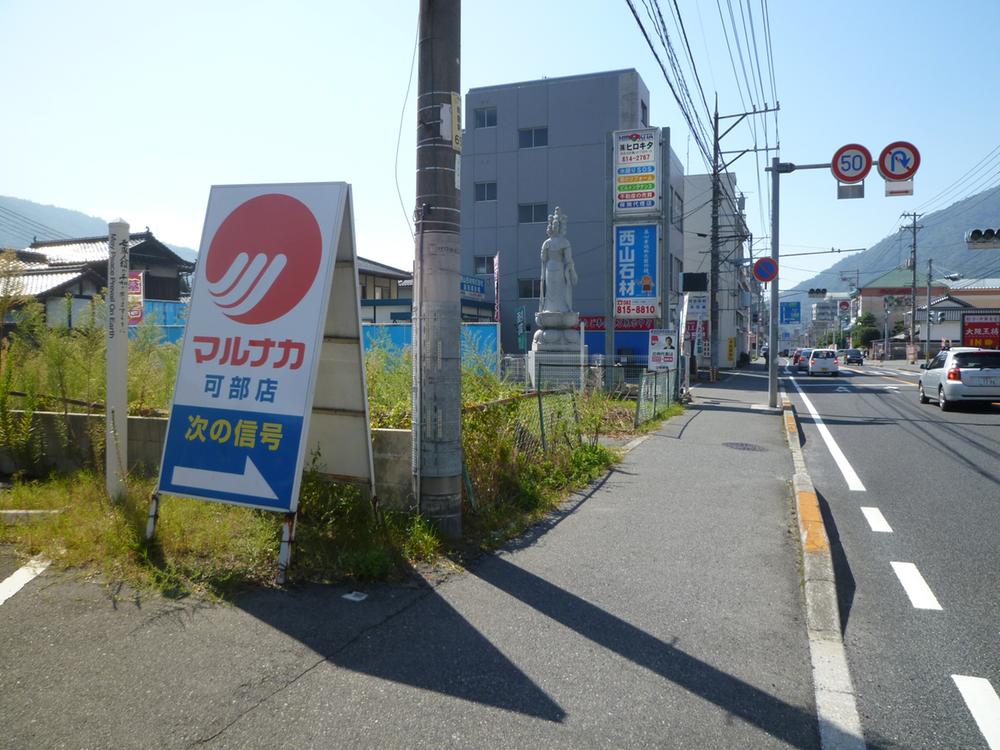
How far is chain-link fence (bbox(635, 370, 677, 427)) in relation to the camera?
43.0ft

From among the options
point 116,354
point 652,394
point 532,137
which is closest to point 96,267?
point 532,137

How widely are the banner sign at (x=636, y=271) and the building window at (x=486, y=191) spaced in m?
19.9

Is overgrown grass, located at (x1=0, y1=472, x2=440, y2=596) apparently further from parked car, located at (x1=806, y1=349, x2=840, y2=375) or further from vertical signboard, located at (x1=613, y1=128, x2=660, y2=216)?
parked car, located at (x1=806, y1=349, x2=840, y2=375)

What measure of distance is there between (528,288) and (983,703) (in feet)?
113

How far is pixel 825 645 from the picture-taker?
367 centimetres

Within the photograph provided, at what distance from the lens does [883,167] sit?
14820 mm

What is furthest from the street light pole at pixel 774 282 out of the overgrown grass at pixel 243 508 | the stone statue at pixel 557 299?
the overgrown grass at pixel 243 508

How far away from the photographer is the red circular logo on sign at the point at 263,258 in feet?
15.4

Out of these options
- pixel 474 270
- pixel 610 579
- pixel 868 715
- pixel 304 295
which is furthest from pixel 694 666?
pixel 474 270

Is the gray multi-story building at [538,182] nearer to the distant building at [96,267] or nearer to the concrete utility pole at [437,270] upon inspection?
the distant building at [96,267]

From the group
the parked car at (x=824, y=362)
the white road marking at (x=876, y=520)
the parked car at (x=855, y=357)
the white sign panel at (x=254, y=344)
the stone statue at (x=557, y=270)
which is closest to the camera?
the white sign panel at (x=254, y=344)

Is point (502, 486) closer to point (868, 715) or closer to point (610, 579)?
point (610, 579)

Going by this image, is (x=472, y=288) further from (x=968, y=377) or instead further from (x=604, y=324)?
(x=968, y=377)

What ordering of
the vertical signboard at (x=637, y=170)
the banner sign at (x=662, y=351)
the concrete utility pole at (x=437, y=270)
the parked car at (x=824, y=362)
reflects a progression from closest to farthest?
the concrete utility pole at (x=437, y=270) < the banner sign at (x=662, y=351) < the vertical signboard at (x=637, y=170) < the parked car at (x=824, y=362)
